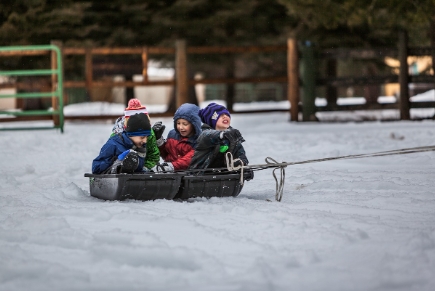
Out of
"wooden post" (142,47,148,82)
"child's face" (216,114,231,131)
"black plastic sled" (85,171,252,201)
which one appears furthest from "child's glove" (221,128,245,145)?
"wooden post" (142,47,148,82)

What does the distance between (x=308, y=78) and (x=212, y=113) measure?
8629 millimetres

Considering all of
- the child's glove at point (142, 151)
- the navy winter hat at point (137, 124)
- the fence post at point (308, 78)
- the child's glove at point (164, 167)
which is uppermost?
the fence post at point (308, 78)

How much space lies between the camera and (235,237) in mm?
4777

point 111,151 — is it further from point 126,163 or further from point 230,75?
point 230,75

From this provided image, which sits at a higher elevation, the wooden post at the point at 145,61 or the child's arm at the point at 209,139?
the wooden post at the point at 145,61

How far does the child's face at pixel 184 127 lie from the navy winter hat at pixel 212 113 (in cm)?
14

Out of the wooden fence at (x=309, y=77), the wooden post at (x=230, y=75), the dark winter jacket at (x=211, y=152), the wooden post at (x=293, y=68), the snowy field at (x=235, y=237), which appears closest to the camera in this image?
the snowy field at (x=235, y=237)

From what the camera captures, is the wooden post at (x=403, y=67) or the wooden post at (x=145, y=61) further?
the wooden post at (x=145, y=61)

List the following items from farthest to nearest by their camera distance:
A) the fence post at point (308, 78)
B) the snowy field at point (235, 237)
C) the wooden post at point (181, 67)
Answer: the wooden post at point (181, 67), the fence post at point (308, 78), the snowy field at point (235, 237)

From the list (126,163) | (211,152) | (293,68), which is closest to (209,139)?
(211,152)

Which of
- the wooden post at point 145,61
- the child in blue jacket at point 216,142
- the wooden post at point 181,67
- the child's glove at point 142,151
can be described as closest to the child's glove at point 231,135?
the child in blue jacket at point 216,142

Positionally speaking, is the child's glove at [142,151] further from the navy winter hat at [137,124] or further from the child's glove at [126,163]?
the child's glove at [126,163]

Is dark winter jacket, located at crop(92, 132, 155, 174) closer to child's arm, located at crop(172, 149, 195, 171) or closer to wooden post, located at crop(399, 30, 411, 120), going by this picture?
child's arm, located at crop(172, 149, 195, 171)

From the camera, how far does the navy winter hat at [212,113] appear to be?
689 centimetres
